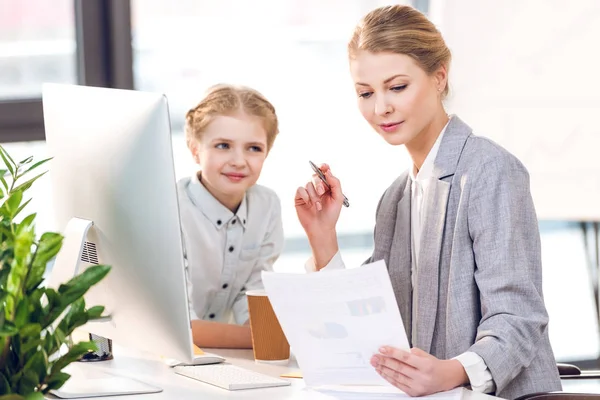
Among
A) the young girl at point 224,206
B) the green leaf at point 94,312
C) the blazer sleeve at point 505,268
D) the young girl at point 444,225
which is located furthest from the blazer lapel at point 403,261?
the green leaf at point 94,312

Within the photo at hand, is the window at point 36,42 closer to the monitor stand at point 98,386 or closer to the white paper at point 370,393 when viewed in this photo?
the monitor stand at point 98,386

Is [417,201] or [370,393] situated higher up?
[417,201]

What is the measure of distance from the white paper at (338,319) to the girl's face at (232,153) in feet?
2.76

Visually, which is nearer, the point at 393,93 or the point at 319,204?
the point at 393,93

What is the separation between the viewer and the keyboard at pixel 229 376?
4.93 feet

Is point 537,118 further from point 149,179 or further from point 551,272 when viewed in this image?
point 149,179

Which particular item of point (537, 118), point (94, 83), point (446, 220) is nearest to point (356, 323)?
point (446, 220)

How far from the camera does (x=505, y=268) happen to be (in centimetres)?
163

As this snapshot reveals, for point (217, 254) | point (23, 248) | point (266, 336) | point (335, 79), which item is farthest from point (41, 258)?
→ point (335, 79)

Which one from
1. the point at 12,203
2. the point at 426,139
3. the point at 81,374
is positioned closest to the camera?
the point at 12,203

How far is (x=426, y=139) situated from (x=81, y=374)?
2.72 ft

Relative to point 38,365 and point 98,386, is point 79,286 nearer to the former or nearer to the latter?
point 38,365

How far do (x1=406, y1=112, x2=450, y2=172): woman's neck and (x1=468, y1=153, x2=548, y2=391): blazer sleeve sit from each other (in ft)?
0.59

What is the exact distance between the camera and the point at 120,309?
1541 millimetres
